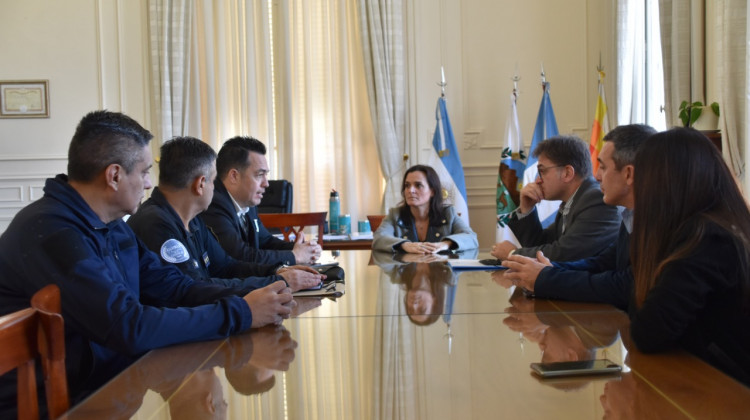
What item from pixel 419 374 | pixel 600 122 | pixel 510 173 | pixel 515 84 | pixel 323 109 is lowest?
pixel 419 374

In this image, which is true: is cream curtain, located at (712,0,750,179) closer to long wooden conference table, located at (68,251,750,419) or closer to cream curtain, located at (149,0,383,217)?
long wooden conference table, located at (68,251,750,419)

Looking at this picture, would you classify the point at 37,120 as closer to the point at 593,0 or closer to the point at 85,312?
the point at 593,0

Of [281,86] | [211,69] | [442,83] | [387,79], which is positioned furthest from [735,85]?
[211,69]

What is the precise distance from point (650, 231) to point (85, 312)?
1.24m

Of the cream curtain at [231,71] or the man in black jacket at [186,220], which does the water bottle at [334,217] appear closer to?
the cream curtain at [231,71]

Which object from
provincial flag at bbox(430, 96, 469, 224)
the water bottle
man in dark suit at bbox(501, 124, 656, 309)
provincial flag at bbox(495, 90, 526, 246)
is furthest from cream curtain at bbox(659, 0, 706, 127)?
the water bottle

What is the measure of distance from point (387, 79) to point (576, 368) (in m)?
5.16

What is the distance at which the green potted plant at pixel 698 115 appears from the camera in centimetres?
385

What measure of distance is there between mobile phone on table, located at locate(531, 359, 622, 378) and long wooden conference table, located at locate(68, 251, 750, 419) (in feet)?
0.07

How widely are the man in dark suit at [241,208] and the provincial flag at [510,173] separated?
8.83ft

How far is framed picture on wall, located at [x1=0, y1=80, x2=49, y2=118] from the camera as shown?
6434mm

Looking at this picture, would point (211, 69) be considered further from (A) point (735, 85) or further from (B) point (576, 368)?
(B) point (576, 368)

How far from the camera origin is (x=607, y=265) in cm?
243

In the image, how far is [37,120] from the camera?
21.2 feet
